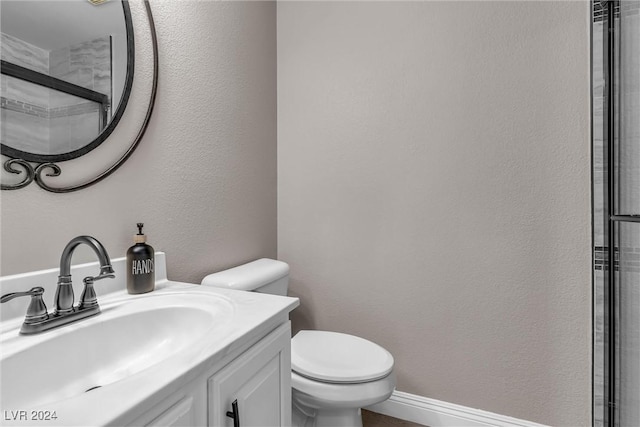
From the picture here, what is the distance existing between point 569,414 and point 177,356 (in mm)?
1539

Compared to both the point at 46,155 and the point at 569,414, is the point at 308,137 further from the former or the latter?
the point at 569,414

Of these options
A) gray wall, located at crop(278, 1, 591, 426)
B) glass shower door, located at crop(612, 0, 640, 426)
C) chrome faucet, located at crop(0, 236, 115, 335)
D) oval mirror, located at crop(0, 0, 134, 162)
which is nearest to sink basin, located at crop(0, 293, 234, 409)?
chrome faucet, located at crop(0, 236, 115, 335)

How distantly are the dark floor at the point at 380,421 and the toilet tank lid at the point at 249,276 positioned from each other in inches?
31.0

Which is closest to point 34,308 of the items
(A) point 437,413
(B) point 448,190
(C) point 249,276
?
A: (C) point 249,276

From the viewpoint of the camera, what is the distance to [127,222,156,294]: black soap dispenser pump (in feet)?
3.44

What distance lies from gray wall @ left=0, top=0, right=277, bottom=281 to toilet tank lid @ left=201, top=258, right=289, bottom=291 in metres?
0.07

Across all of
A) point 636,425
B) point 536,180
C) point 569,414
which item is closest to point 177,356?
point 636,425

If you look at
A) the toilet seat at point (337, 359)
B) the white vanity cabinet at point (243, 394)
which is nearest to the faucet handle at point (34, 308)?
the white vanity cabinet at point (243, 394)

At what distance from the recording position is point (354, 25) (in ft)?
5.74

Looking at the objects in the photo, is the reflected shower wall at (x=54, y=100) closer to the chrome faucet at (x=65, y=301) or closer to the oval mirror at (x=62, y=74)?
the oval mirror at (x=62, y=74)

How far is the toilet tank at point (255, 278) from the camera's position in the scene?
4.42 feet

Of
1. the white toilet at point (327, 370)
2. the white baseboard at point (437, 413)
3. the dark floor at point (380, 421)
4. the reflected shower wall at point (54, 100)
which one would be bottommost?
the dark floor at point (380, 421)

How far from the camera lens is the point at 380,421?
1688 mm

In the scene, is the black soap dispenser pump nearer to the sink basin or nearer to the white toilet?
the sink basin
